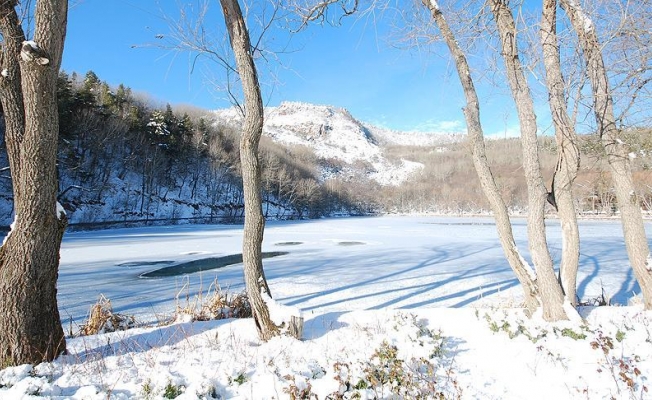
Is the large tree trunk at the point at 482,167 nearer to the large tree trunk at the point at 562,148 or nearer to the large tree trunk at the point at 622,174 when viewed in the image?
the large tree trunk at the point at 562,148

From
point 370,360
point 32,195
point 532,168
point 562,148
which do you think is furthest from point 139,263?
point 562,148

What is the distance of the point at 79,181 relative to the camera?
35469mm

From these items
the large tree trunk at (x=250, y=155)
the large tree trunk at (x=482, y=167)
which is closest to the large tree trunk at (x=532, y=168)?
the large tree trunk at (x=482, y=167)

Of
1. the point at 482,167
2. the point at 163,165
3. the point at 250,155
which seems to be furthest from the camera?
the point at 163,165

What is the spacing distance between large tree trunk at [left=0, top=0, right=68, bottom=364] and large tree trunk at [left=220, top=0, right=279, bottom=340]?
4.69 feet

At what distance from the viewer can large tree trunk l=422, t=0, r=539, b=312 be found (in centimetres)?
406

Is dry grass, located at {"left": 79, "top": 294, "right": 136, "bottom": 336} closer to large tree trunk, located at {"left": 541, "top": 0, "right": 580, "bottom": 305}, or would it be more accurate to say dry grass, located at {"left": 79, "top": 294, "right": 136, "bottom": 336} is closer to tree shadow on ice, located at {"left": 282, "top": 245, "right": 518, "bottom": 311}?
tree shadow on ice, located at {"left": 282, "top": 245, "right": 518, "bottom": 311}

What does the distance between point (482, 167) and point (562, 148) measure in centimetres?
103

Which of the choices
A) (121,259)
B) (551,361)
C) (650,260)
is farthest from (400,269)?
(121,259)

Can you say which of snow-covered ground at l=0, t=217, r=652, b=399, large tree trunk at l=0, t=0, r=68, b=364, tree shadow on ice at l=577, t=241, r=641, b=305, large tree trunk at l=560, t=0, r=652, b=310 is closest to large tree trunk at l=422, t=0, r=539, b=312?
snow-covered ground at l=0, t=217, r=652, b=399

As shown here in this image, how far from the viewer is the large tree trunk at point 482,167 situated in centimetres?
406

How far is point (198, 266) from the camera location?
11328 millimetres

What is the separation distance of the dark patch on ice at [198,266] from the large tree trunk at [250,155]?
283 inches

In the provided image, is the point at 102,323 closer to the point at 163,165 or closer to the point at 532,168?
the point at 532,168
